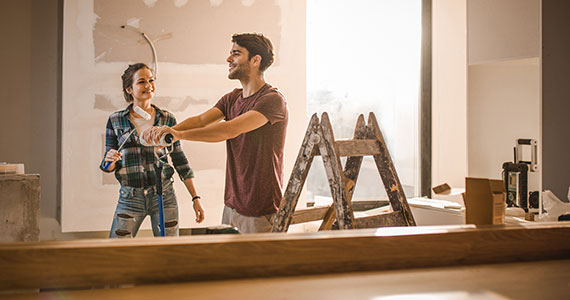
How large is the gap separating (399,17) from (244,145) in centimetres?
220

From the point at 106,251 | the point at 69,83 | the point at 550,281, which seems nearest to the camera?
the point at 106,251

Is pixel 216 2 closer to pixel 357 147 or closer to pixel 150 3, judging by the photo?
pixel 150 3

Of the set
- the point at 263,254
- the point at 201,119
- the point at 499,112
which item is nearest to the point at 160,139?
the point at 201,119

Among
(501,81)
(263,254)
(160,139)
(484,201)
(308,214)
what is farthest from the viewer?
(501,81)

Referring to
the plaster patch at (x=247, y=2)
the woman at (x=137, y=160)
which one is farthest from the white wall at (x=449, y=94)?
the woman at (x=137, y=160)

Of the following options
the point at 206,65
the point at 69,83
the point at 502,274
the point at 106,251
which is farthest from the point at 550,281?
the point at 69,83

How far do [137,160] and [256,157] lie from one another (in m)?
0.88

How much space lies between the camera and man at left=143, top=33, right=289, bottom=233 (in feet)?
12.3

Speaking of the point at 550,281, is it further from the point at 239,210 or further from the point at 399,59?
the point at 399,59

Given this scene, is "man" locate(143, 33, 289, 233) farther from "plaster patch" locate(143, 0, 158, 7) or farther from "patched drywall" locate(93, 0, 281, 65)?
"plaster patch" locate(143, 0, 158, 7)

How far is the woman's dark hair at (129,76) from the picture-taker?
3740 mm

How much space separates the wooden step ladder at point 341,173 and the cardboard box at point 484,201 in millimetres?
1054

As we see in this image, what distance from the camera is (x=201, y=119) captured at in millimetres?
3863

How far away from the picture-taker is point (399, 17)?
192 inches
